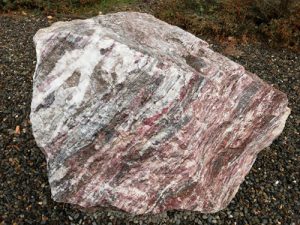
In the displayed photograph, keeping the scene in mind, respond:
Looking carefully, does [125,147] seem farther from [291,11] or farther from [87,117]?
[291,11]

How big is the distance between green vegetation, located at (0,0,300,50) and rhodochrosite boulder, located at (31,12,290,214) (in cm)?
410

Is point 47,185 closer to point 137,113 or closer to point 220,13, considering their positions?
point 137,113

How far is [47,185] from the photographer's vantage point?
5574 mm

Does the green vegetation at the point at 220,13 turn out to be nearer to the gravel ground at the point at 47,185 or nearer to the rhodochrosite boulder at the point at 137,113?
the gravel ground at the point at 47,185

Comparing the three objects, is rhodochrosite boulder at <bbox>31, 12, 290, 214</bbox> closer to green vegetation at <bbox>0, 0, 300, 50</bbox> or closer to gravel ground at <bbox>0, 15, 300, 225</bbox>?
gravel ground at <bbox>0, 15, 300, 225</bbox>

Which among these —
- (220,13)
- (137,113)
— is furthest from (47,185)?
(220,13)

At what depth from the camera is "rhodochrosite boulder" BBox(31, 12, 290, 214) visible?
14.3 feet

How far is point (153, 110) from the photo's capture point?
434 centimetres

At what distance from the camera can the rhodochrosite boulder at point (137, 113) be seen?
14.3 ft

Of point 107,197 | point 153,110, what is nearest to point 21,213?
point 107,197

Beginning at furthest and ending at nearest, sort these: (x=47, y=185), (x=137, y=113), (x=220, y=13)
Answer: (x=220, y=13) → (x=47, y=185) → (x=137, y=113)

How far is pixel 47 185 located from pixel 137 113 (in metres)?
1.96

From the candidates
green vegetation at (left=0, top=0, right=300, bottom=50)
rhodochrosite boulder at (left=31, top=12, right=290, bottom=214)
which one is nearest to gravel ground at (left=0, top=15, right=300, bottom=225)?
rhodochrosite boulder at (left=31, top=12, right=290, bottom=214)

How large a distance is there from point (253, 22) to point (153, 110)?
590 cm
